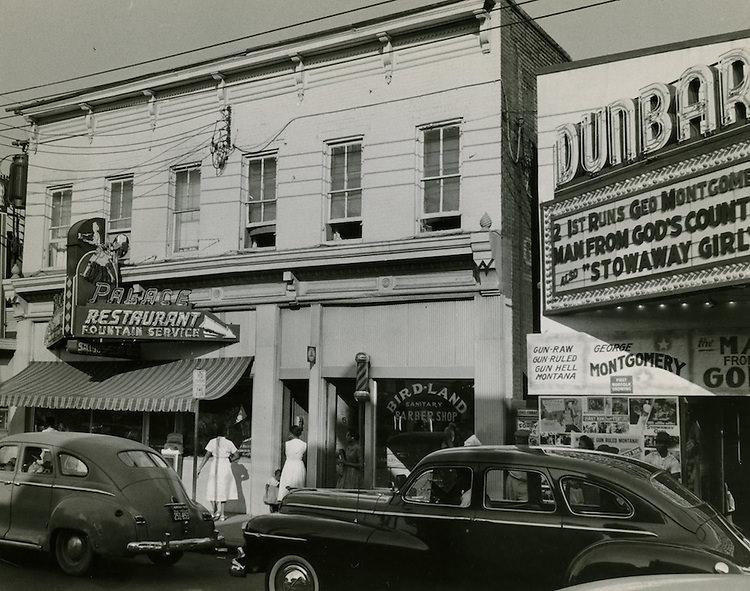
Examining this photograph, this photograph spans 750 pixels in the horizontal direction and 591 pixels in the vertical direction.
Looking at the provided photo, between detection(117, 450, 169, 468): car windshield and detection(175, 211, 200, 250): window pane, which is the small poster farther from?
detection(175, 211, 200, 250): window pane

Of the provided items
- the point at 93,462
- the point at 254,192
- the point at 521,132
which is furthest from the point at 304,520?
the point at 254,192

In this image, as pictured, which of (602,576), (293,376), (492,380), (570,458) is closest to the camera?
(602,576)

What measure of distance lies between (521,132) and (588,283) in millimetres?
3957

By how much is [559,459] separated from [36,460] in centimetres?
729

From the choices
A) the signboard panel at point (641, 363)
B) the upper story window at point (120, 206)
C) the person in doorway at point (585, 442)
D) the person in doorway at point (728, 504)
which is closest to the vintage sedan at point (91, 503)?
the person in doorway at point (585, 442)

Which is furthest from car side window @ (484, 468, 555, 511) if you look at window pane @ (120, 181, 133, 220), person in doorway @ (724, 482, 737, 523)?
window pane @ (120, 181, 133, 220)

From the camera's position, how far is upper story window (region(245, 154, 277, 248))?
17.0m

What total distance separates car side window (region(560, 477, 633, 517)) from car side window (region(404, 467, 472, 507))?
960 mm

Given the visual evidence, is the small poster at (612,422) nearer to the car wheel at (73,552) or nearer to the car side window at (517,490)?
A: the car side window at (517,490)

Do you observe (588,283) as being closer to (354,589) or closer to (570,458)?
(570,458)

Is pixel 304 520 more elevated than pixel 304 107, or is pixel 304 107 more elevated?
pixel 304 107

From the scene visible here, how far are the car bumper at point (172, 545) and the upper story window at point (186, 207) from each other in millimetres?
8943

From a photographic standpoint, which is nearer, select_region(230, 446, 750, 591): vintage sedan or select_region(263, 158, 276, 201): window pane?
select_region(230, 446, 750, 591): vintage sedan

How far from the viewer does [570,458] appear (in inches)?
286
